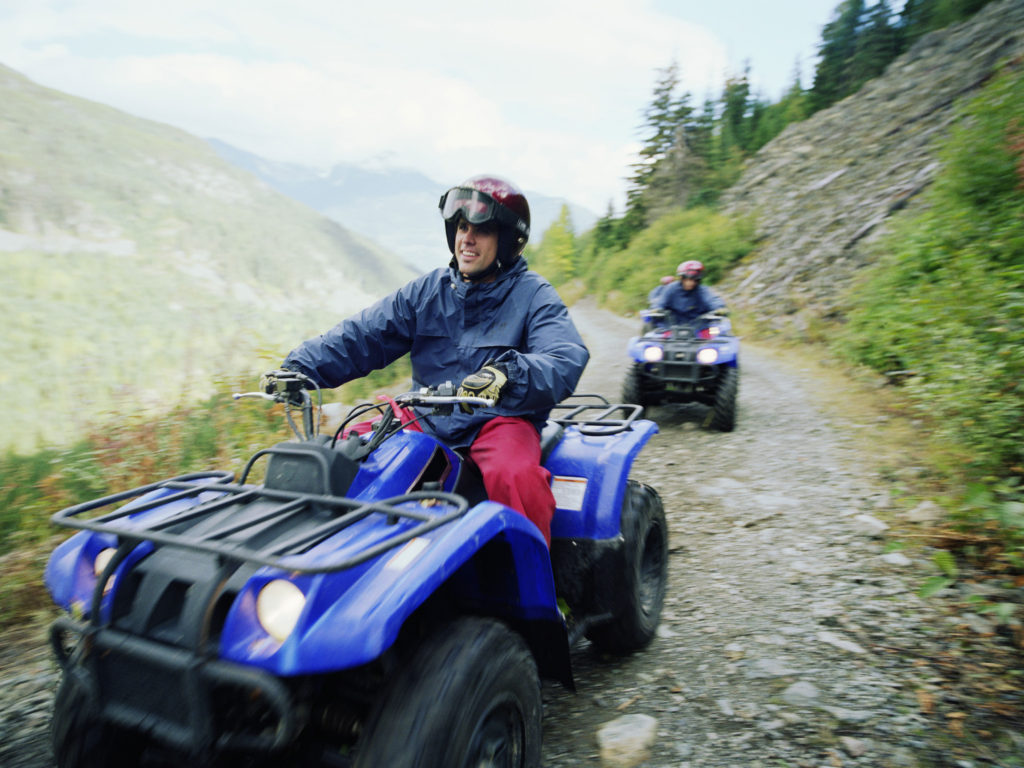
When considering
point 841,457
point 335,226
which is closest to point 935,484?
point 841,457

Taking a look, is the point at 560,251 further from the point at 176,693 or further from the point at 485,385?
the point at 176,693

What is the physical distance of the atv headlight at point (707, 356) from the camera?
6480mm

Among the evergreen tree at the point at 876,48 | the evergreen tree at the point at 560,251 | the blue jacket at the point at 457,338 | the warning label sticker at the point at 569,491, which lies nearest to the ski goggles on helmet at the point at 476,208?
the blue jacket at the point at 457,338

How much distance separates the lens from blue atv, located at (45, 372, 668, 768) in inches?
48.8

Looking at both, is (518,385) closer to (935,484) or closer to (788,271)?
(935,484)

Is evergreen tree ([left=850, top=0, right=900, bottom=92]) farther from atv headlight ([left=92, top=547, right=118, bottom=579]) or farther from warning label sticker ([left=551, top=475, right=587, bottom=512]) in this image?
atv headlight ([left=92, top=547, right=118, bottom=579])

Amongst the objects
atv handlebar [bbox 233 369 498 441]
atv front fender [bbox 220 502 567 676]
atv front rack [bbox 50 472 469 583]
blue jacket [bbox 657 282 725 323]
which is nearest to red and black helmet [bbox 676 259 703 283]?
blue jacket [bbox 657 282 725 323]

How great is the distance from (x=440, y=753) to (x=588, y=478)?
139 centimetres

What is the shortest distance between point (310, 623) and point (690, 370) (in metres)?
6.01

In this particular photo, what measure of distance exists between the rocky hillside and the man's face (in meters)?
12.1

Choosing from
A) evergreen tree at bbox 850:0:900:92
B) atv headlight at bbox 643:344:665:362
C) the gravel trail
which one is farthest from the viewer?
evergreen tree at bbox 850:0:900:92

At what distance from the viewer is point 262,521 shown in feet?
5.04

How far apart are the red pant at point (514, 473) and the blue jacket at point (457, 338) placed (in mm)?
104

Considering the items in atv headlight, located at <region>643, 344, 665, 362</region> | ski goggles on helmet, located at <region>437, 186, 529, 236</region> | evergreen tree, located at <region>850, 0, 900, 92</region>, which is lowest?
atv headlight, located at <region>643, 344, 665, 362</region>
